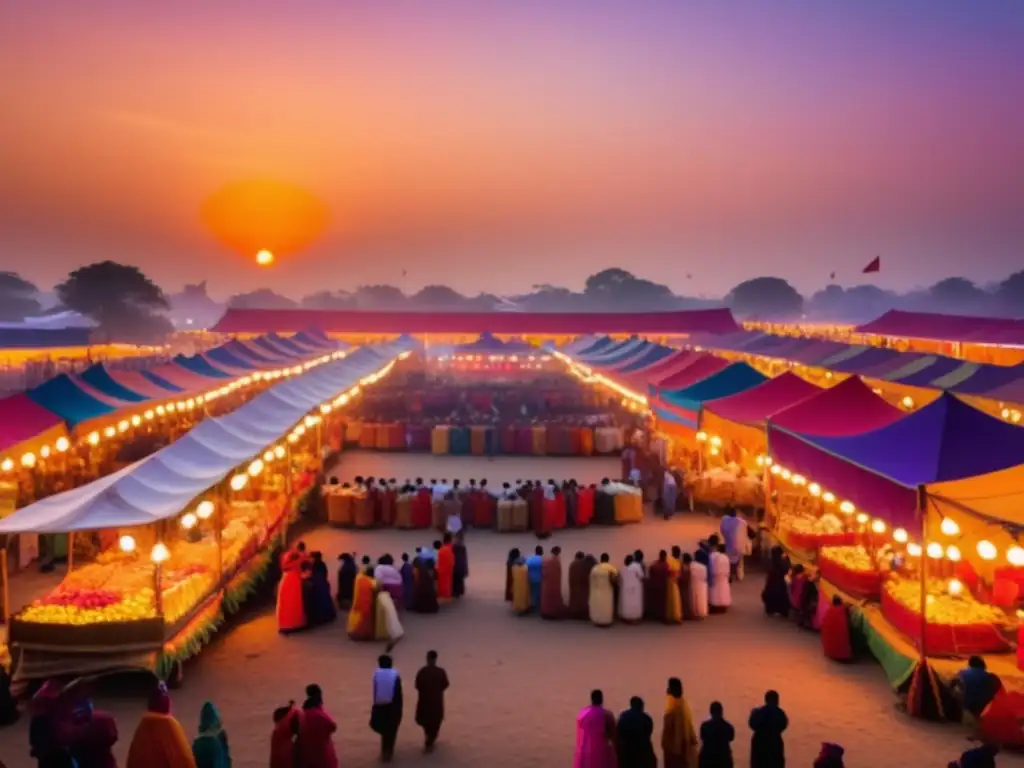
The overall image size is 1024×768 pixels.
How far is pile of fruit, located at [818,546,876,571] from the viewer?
10.2m

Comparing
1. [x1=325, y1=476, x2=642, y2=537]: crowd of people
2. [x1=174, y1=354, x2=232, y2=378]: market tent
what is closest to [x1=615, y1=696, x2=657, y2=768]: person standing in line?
[x1=325, y1=476, x2=642, y2=537]: crowd of people

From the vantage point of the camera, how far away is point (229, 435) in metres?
13.1

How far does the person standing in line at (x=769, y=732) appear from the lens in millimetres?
6691

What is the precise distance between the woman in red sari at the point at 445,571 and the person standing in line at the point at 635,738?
5.05 meters

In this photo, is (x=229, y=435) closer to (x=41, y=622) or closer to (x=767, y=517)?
(x=41, y=622)

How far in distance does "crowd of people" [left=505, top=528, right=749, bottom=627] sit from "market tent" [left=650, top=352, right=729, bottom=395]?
8765 millimetres

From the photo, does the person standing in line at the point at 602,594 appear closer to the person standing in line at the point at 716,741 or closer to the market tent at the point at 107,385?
the person standing in line at the point at 716,741

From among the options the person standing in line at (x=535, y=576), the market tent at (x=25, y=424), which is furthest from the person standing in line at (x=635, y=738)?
the market tent at (x=25, y=424)

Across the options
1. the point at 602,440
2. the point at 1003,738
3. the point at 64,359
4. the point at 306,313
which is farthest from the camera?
the point at 306,313

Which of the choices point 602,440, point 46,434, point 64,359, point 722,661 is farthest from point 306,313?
point 722,661

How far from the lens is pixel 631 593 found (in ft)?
35.1

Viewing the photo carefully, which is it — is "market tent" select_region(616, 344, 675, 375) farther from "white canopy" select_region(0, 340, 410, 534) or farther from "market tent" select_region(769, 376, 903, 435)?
"market tent" select_region(769, 376, 903, 435)

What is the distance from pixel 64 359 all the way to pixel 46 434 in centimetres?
3120

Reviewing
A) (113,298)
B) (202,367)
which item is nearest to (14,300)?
(113,298)
